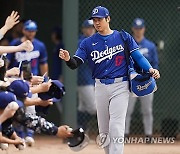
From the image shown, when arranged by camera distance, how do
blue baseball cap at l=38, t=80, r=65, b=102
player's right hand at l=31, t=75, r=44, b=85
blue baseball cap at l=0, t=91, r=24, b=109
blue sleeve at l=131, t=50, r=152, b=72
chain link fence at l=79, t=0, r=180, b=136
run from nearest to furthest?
blue baseball cap at l=0, t=91, r=24, b=109, blue baseball cap at l=38, t=80, r=65, b=102, blue sleeve at l=131, t=50, r=152, b=72, player's right hand at l=31, t=75, r=44, b=85, chain link fence at l=79, t=0, r=180, b=136

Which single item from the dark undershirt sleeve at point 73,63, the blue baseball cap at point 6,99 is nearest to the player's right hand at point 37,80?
the dark undershirt sleeve at point 73,63

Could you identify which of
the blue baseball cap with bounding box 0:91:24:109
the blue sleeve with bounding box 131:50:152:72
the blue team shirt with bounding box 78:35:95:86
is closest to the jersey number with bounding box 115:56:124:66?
the blue sleeve with bounding box 131:50:152:72

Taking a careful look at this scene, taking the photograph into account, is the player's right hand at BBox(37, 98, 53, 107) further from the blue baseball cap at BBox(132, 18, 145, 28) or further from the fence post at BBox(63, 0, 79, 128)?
the blue baseball cap at BBox(132, 18, 145, 28)

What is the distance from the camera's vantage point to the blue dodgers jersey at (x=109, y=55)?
7602 millimetres

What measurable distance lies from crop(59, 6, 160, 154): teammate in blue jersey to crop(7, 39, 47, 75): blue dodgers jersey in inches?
96.9

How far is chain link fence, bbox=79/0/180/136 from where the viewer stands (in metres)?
10.8

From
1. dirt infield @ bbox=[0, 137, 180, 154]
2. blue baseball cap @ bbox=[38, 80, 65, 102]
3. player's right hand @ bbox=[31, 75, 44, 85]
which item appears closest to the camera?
blue baseball cap @ bbox=[38, 80, 65, 102]

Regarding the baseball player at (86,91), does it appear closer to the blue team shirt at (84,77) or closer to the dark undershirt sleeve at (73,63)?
the blue team shirt at (84,77)

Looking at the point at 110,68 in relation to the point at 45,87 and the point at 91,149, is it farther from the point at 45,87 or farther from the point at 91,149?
the point at 91,149

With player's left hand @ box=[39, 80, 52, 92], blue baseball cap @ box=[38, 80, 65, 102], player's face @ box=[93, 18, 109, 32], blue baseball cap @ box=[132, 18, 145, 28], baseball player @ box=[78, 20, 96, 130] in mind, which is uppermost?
player's face @ box=[93, 18, 109, 32]

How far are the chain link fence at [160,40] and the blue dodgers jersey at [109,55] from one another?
297 centimetres

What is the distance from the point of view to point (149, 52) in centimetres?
1048

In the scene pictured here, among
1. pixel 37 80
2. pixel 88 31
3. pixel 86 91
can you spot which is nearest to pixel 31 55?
pixel 88 31

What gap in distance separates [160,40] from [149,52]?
0.85 meters
